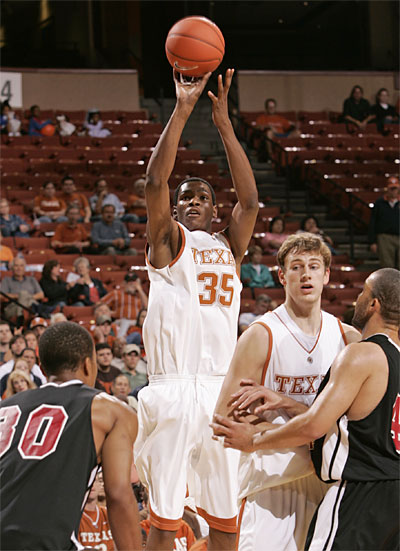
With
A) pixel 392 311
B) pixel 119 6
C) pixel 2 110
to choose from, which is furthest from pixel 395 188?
pixel 119 6

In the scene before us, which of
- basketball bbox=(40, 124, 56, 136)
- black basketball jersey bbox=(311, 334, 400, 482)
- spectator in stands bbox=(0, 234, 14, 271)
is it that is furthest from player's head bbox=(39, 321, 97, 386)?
basketball bbox=(40, 124, 56, 136)

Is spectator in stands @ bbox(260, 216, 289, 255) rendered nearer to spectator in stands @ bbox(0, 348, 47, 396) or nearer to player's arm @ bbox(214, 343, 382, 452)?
spectator in stands @ bbox(0, 348, 47, 396)

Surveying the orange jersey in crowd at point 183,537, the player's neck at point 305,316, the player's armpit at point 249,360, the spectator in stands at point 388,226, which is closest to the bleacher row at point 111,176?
the spectator in stands at point 388,226

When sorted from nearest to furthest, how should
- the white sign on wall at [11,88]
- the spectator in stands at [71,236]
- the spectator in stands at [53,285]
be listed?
the spectator in stands at [53,285] → the spectator in stands at [71,236] → the white sign on wall at [11,88]

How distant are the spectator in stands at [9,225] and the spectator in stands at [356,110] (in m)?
7.78

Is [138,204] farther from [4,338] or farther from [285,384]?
[285,384]

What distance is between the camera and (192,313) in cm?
384

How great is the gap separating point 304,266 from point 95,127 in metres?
11.7

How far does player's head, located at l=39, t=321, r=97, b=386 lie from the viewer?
299cm

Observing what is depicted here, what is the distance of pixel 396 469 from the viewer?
3.12m

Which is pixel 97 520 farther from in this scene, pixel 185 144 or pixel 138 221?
pixel 185 144

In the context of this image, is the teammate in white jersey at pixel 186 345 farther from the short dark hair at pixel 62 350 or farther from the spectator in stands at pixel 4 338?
the spectator in stands at pixel 4 338

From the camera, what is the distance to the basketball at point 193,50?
4.04 meters

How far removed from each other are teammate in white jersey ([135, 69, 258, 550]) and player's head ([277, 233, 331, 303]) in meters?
0.37
